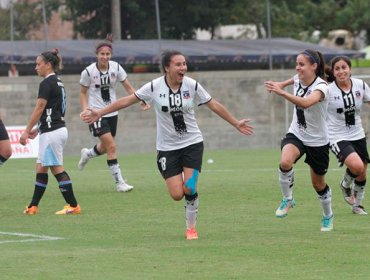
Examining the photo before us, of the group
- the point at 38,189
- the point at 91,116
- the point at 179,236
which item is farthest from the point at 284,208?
the point at 38,189

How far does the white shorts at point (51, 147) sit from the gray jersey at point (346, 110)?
3.48m

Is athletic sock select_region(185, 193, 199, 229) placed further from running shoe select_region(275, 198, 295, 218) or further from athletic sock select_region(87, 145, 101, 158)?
athletic sock select_region(87, 145, 101, 158)

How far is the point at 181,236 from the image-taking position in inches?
505

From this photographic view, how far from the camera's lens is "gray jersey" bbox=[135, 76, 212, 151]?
12.6 meters

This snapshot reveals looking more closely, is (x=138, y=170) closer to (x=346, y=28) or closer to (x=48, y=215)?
(x=48, y=215)

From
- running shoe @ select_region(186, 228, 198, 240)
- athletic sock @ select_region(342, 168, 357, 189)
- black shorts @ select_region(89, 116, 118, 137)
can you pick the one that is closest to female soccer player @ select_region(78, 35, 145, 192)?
black shorts @ select_region(89, 116, 118, 137)

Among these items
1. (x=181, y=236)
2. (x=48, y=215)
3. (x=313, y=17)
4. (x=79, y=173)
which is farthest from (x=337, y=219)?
(x=313, y=17)

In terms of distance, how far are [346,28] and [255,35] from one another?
9793 mm

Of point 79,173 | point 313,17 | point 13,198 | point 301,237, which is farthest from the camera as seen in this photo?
point 313,17

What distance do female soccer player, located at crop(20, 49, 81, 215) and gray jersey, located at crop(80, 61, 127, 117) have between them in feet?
11.5

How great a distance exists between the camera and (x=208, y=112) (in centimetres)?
3366

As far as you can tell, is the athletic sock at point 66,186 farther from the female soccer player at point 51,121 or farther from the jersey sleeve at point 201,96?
the jersey sleeve at point 201,96

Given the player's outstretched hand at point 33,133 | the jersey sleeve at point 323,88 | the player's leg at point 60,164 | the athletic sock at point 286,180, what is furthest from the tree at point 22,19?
the jersey sleeve at point 323,88

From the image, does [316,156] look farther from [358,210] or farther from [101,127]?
[101,127]
